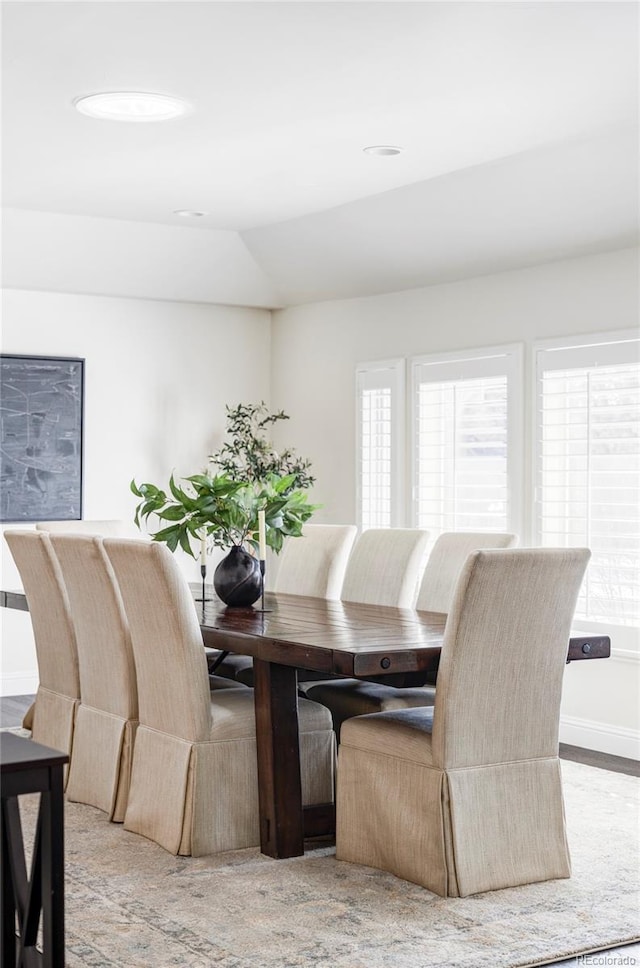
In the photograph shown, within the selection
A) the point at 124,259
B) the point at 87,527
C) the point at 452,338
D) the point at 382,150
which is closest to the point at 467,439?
the point at 452,338

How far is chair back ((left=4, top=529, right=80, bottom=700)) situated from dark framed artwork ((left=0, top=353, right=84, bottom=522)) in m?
2.03

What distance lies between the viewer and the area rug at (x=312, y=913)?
9.96 feet

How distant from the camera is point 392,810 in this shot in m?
3.61

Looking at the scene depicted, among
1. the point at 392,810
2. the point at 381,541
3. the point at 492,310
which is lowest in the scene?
the point at 392,810

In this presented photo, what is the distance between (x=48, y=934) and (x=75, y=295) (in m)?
5.54

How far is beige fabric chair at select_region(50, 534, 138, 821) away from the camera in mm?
4281

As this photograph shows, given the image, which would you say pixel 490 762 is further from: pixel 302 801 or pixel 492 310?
pixel 492 310

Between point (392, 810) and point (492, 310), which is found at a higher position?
point (492, 310)

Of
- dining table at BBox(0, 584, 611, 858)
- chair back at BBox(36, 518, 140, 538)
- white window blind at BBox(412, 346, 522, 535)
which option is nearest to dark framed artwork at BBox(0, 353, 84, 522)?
chair back at BBox(36, 518, 140, 538)

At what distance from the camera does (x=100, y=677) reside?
14.8ft

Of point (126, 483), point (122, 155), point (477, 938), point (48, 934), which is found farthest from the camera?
point (126, 483)

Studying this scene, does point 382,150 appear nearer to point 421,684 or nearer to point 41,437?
point 421,684

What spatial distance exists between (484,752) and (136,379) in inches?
180

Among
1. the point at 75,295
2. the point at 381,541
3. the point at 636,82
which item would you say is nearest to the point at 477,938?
the point at 381,541
